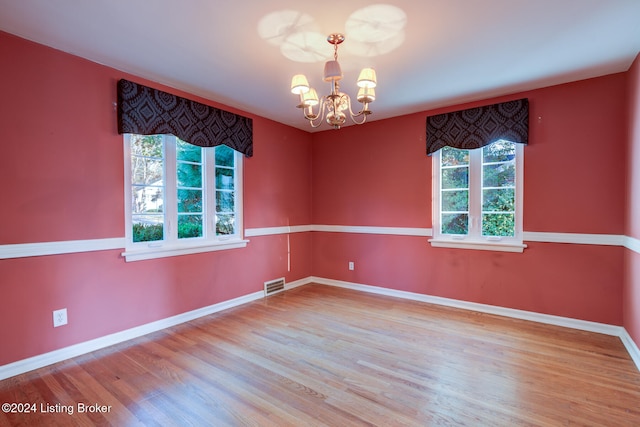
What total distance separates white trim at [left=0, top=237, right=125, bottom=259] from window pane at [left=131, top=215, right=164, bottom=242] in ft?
0.60

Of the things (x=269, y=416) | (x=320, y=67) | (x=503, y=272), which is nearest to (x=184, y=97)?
(x=320, y=67)

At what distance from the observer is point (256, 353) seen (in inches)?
102

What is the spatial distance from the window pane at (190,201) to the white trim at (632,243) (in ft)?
13.5

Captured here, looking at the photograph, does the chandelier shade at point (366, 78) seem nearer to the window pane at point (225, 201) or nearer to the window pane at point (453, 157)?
the window pane at point (453, 157)

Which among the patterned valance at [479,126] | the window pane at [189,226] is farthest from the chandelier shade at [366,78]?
the window pane at [189,226]

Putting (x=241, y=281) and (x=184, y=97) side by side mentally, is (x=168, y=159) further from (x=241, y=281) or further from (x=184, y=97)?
(x=241, y=281)

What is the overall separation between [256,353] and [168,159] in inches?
85.3

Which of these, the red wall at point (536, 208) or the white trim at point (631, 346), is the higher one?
the red wall at point (536, 208)

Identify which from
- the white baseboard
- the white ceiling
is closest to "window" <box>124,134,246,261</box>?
the white ceiling

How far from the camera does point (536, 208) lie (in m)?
3.24

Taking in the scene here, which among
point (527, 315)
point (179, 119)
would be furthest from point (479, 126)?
point (179, 119)

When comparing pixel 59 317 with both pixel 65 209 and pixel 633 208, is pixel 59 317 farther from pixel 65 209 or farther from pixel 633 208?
pixel 633 208

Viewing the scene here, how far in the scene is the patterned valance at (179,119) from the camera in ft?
9.11

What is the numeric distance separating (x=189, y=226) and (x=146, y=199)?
56cm
